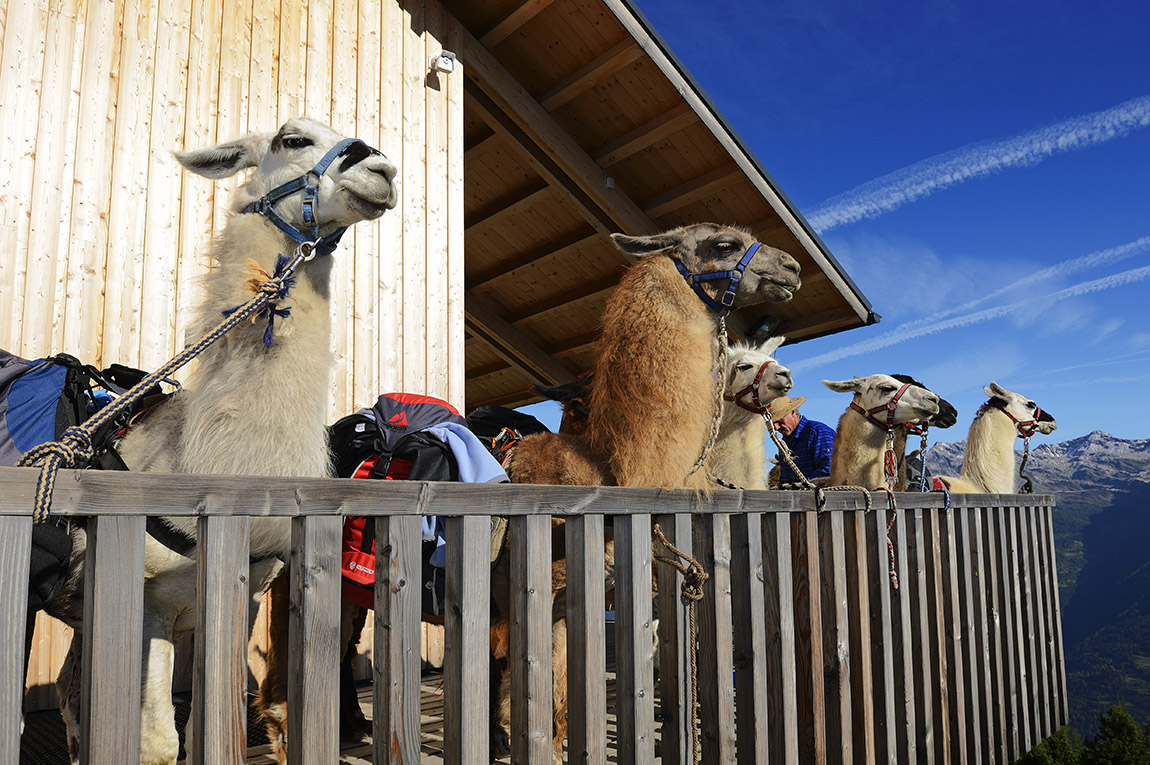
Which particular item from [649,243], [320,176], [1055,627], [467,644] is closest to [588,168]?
[649,243]

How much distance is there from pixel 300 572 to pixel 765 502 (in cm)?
183

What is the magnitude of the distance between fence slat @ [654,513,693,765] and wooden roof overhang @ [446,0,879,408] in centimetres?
508

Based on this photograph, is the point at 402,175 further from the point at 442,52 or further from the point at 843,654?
the point at 843,654

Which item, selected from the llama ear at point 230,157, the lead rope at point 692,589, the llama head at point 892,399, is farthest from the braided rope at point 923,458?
the llama ear at point 230,157

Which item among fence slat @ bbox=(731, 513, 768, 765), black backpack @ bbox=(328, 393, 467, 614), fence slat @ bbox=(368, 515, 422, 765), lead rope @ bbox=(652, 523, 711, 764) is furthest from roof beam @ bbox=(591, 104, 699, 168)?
fence slat @ bbox=(368, 515, 422, 765)

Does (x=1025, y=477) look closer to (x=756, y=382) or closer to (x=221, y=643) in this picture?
(x=756, y=382)

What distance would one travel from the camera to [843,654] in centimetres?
324

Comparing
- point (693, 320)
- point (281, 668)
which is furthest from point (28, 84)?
point (693, 320)

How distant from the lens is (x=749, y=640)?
2787 millimetres

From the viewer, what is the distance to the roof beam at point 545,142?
6887mm

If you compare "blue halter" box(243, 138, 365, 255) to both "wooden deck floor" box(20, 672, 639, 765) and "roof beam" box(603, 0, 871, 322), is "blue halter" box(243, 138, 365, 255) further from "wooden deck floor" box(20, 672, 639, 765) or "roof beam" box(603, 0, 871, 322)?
"roof beam" box(603, 0, 871, 322)

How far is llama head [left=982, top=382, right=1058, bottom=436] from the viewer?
313 inches

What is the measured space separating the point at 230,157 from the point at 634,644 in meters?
2.47

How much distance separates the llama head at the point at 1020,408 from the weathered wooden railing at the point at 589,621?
4.06 metres
